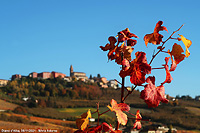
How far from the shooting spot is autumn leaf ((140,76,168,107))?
1.00 m

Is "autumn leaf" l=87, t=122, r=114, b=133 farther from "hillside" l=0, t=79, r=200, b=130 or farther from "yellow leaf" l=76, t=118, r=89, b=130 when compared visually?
"hillside" l=0, t=79, r=200, b=130

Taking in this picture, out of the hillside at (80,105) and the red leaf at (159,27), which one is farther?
the hillside at (80,105)

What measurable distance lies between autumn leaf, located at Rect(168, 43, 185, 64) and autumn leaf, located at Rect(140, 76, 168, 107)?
187 mm

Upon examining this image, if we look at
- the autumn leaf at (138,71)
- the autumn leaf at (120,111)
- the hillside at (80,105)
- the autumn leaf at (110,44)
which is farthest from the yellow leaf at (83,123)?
the hillside at (80,105)

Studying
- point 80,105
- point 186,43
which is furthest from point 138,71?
point 80,105

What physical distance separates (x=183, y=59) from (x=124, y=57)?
266 millimetres

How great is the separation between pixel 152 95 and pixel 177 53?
0.27 m

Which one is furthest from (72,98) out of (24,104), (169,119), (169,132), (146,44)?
(146,44)

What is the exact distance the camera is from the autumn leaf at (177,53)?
116 centimetres

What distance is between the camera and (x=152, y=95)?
1.02 m

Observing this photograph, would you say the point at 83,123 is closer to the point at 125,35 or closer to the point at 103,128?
the point at 103,128

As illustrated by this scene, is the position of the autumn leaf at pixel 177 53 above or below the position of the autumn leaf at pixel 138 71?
above

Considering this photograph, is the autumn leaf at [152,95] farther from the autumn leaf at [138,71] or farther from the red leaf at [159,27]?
the red leaf at [159,27]

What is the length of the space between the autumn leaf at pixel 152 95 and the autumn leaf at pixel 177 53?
0.61ft
